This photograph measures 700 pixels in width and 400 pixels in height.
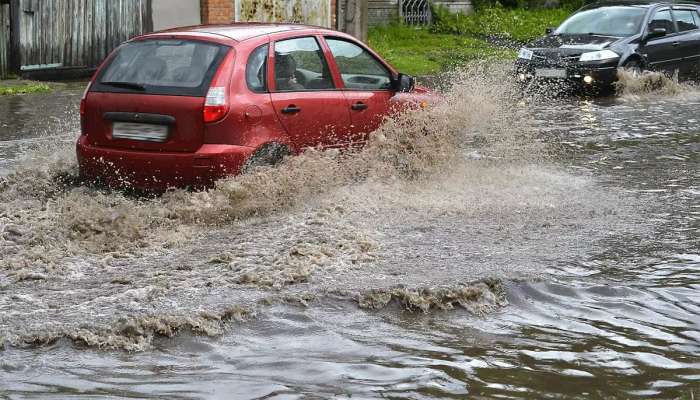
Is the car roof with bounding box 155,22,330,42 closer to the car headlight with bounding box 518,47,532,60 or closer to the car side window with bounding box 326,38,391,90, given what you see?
the car side window with bounding box 326,38,391,90

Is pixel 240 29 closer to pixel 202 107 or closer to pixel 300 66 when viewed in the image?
pixel 300 66

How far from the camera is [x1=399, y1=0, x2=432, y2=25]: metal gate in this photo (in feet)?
105

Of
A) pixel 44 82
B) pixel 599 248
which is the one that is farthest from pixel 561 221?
pixel 44 82

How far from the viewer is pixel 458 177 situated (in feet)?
34.4

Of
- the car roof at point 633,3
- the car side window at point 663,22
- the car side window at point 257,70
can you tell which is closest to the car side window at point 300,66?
the car side window at point 257,70

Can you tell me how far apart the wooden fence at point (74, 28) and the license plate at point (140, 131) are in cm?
1071

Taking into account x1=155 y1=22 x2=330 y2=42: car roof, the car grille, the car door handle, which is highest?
x1=155 y1=22 x2=330 y2=42: car roof

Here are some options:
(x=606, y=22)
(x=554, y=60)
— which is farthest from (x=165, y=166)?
(x=606, y=22)

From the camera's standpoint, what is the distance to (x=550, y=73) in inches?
709

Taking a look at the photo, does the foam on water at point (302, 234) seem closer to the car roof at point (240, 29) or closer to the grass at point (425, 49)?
the car roof at point (240, 29)

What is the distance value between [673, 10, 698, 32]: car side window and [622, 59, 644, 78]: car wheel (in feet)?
6.20

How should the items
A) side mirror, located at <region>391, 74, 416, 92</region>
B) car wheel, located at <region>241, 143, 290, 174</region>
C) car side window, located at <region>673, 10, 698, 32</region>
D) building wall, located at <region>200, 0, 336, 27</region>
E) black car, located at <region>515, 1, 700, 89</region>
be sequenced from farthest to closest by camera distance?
building wall, located at <region>200, 0, 336, 27</region> → car side window, located at <region>673, 10, 698, 32</region> → black car, located at <region>515, 1, 700, 89</region> → side mirror, located at <region>391, 74, 416, 92</region> → car wheel, located at <region>241, 143, 290, 174</region>

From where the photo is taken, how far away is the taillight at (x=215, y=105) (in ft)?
27.4

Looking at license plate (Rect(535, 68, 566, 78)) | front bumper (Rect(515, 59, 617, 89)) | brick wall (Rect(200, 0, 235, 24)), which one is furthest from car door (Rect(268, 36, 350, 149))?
brick wall (Rect(200, 0, 235, 24))
